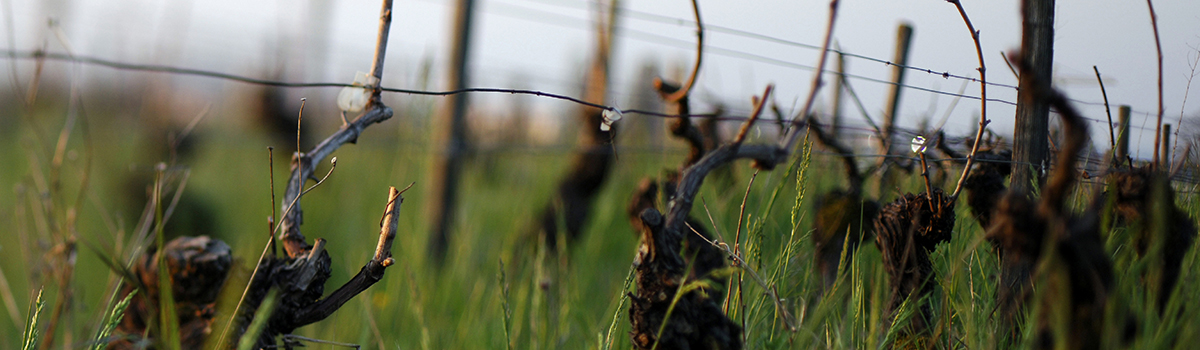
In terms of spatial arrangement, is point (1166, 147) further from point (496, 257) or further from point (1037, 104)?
point (496, 257)

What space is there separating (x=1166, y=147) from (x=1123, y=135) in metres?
0.11

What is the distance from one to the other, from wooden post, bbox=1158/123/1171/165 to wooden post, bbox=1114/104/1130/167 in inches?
1.3

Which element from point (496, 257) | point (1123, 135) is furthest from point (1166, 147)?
point (496, 257)

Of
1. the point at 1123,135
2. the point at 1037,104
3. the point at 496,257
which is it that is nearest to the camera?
the point at 1037,104

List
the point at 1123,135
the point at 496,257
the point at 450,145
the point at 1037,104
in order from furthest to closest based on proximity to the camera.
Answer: the point at 450,145, the point at 496,257, the point at 1123,135, the point at 1037,104

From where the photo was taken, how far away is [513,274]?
207 cm

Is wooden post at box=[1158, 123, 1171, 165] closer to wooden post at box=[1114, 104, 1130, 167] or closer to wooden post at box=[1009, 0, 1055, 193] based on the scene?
wooden post at box=[1114, 104, 1130, 167]

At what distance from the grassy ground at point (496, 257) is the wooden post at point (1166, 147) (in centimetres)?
5

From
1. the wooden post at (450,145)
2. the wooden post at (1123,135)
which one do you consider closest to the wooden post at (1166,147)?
the wooden post at (1123,135)

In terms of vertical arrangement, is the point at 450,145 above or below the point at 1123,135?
below

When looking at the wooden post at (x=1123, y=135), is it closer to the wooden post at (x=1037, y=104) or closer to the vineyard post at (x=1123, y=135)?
the vineyard post at (x=1123, y=135)

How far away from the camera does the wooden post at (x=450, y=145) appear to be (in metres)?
2.37

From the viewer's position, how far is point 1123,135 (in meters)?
0.81

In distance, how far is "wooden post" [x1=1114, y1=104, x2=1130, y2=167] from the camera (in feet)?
2.42
